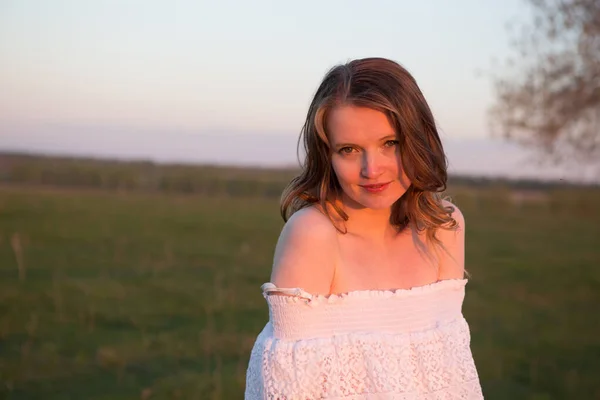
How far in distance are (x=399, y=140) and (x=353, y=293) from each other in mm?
523

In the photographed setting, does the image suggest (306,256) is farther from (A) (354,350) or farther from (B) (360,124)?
(B) (360,124)

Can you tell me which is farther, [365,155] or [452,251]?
[452,251]

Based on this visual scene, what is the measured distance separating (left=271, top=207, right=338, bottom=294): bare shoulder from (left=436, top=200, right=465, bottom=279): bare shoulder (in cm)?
47

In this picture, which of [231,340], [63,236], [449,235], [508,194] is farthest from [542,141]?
[508,194]

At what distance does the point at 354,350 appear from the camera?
246cm

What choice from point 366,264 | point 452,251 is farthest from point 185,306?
point 366,264

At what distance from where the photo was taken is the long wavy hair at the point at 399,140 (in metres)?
2.55

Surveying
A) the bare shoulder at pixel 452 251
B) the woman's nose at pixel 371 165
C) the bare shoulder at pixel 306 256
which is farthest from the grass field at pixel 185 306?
the woman's nose at pixel 371 165

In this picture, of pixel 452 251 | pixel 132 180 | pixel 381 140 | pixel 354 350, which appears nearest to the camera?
pixel 354 350

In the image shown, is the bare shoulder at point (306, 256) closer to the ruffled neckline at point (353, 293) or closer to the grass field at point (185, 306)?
the ruffled neckline at point (353, 293)

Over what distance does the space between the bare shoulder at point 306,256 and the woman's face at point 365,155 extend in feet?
0.56

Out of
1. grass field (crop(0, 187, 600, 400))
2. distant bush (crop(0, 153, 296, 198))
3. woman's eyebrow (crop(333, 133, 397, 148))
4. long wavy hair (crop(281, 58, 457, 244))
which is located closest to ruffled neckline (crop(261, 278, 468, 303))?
long wavy hair (crop(281, 58, 457, 244))

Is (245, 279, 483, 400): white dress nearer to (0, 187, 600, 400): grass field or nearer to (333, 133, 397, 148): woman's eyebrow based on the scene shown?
(333, 133, 397, 148): woman's eyebrow

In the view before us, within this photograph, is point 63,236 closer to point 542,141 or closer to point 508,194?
point 542,141
